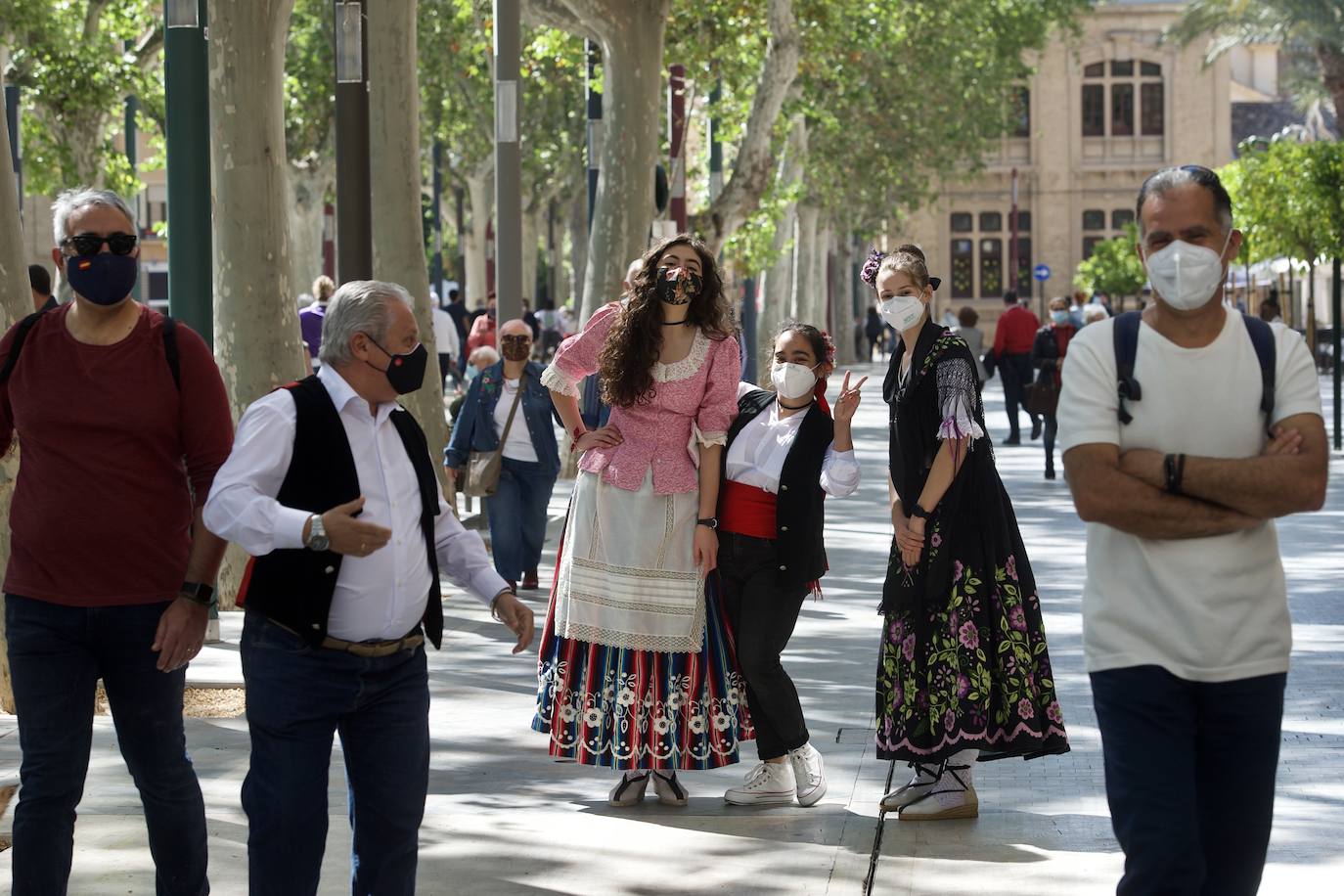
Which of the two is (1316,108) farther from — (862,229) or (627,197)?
(627,197)

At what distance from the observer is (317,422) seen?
4.67 meters

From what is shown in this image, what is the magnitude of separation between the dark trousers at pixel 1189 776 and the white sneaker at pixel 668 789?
3074 millimetres

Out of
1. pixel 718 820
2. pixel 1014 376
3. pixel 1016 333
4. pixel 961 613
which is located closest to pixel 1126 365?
pixel 961 613

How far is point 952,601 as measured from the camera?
6848 millimetres

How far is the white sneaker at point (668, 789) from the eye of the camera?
7281 millimetres

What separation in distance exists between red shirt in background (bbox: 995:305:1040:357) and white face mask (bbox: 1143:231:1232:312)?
2266 centimetres

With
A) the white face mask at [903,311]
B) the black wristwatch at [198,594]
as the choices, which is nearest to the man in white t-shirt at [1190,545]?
the black wristwatch at [198,594]

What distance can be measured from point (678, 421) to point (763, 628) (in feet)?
2.39

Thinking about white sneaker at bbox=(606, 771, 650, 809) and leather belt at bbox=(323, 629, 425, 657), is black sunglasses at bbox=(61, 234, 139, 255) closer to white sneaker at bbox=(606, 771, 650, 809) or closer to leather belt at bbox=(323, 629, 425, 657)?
leather belt at bbox=(323, 629, 425, 657)

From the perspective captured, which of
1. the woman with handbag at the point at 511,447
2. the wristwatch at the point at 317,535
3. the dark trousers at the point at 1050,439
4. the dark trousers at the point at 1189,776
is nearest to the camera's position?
the dark trousers at the point at 1189,776

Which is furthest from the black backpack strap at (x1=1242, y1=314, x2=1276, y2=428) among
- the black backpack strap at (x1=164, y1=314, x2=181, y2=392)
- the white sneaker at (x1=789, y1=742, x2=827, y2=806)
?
the white sneaker at (x1=789, y1=742, x2=827, y2=806)

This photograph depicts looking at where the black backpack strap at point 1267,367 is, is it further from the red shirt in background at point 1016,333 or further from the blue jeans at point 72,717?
the red shirt in background at point 1016,333

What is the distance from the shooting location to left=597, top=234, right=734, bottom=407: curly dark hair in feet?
23.2

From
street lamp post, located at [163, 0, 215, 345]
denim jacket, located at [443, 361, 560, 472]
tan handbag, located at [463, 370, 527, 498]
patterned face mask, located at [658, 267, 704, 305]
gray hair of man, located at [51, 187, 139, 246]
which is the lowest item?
tan handbag, located at [463, 370, 527, 498]
